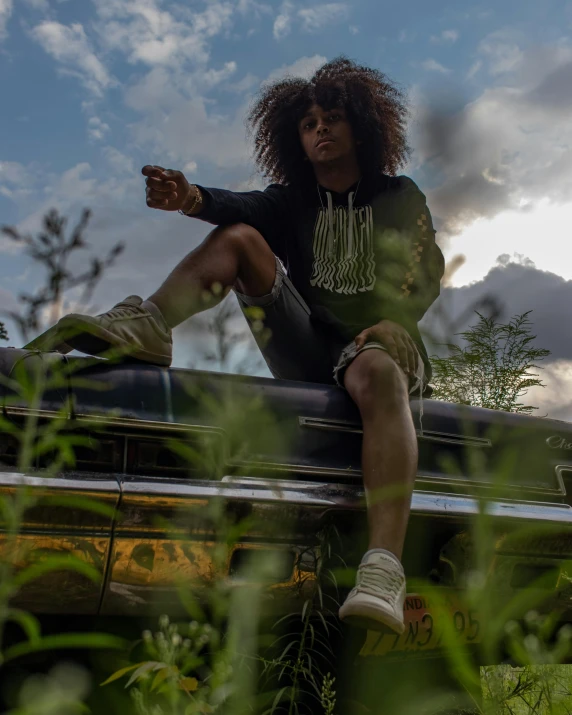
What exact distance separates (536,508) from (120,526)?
1328 mm

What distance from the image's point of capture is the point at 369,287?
2.77m

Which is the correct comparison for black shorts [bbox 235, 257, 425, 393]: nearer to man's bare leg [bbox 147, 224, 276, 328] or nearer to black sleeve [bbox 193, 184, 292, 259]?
man's bare leg [bbox 147, 224, 276, 328]

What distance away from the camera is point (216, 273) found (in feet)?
8.14

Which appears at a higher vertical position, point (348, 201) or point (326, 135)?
point (326, 135)

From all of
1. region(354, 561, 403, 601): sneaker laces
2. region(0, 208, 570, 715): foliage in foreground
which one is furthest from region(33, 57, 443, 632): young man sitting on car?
region(0, 208, 570, 715): foliage in foreground

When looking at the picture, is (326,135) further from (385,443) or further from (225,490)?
(225,490)

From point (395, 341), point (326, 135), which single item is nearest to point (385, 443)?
point (395, 341)

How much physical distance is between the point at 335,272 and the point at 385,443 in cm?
95

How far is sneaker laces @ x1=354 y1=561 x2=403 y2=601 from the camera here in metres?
1.81

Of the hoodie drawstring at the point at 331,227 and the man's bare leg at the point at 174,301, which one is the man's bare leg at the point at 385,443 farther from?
the hoodie drawstring at the point at 331,227

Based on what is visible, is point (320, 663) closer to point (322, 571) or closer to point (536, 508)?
point (322, 571)

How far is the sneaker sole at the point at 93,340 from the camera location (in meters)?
2.05

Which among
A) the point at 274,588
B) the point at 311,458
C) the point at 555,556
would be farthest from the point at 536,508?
the point at 274,588

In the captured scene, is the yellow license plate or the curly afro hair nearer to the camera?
the yellow license plate
